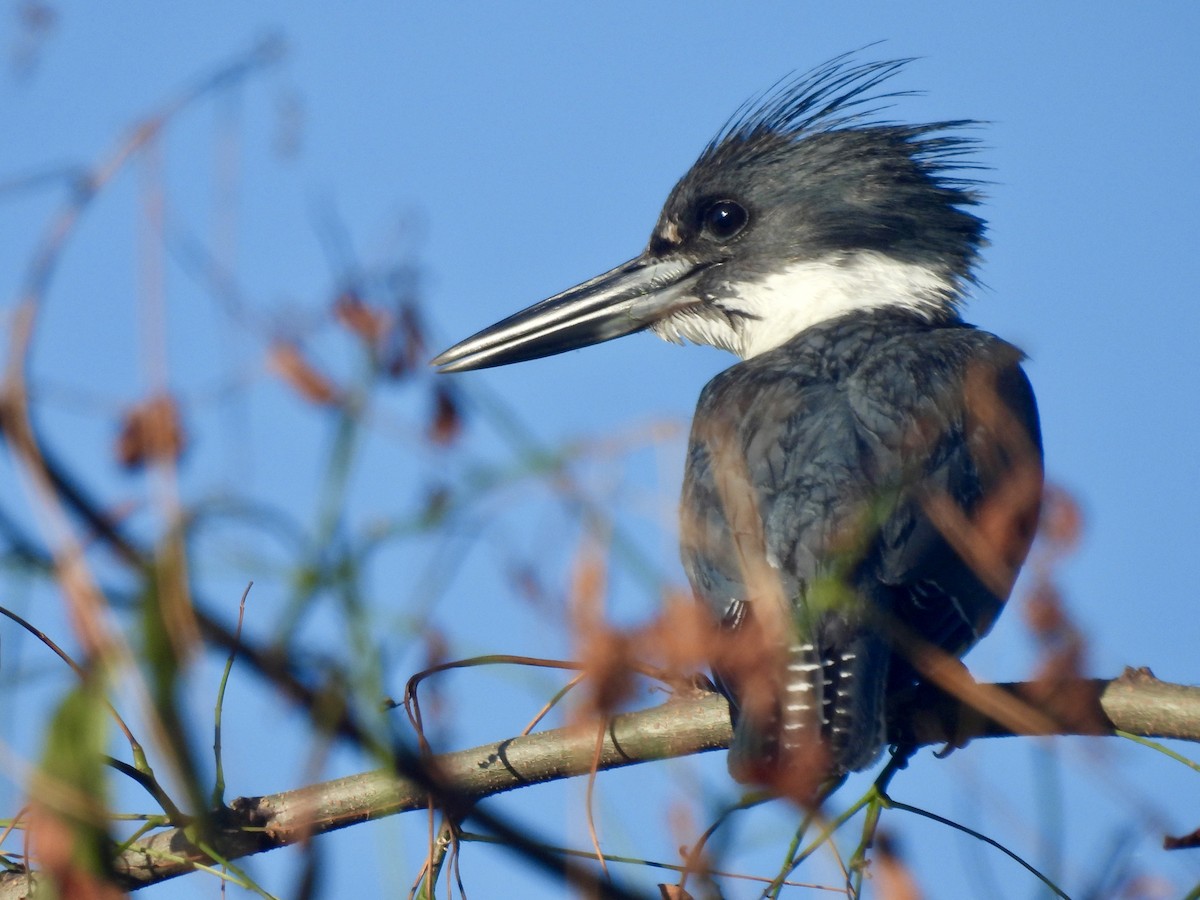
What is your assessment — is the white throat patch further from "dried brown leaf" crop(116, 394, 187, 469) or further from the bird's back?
"dried brown leaf" crop(116, 394, 187, 469)

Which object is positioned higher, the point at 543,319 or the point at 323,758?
the point at 543,319

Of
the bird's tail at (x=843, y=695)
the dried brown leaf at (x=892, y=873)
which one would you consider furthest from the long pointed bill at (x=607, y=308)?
the dried brown leaf at (x=892, y=873)

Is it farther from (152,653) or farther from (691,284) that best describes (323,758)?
(691,284)

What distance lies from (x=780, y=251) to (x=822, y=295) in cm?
19

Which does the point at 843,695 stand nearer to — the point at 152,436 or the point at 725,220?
the point at 152,436

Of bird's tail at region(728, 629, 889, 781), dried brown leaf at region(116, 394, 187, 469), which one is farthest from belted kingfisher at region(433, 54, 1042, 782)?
dried brown leaf at region(116, 394, 187, 469)

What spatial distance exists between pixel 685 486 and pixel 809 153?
4.92 feet

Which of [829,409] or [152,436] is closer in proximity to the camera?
[152,436]

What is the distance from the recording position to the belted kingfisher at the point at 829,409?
2.00 meters

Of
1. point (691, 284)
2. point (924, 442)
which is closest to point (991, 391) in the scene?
point (924, 442)

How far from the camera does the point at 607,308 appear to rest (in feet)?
13.6

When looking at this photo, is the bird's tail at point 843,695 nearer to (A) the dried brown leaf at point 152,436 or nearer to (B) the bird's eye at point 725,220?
(A) the dried brown leaf at point 152,436

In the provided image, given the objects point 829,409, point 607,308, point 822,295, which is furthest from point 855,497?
point 607,308

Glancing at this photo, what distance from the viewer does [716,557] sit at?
2652 mm
